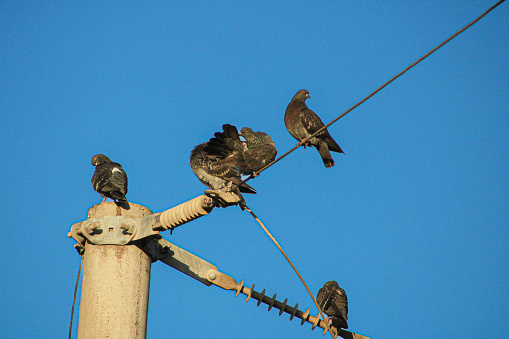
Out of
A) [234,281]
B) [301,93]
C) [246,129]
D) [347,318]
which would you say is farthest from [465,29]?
[301,93]

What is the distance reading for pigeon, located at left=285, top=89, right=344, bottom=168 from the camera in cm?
876

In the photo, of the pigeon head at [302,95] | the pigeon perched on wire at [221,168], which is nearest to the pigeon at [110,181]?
the pigeon perched on wire at [221,168]

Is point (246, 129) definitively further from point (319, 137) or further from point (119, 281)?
point (119, 281)

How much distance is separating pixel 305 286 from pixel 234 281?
66cm

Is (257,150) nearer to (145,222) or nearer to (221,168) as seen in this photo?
(221,168)

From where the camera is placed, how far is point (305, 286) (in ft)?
17.9

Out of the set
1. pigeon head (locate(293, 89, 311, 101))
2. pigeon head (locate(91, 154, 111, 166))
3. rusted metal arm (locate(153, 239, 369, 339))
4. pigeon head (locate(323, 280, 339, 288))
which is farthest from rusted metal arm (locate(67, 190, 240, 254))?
pigeon head (locate(293, 89, 311, 101))

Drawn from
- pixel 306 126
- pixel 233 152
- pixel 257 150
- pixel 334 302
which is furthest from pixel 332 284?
pixel 233 152

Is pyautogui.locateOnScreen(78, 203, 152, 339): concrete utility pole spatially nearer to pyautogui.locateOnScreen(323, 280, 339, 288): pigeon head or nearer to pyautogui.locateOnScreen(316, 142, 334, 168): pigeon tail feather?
pyautogui.locateOnScreen(316, 142, 334, 168): pigeon tail feather

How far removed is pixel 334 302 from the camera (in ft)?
29.1

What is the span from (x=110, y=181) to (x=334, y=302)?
155 inches

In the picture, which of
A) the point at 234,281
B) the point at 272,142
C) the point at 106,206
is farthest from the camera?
the point at 272,142

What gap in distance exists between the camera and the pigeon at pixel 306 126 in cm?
876

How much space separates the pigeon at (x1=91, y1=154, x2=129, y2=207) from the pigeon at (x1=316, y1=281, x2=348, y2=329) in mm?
3267
